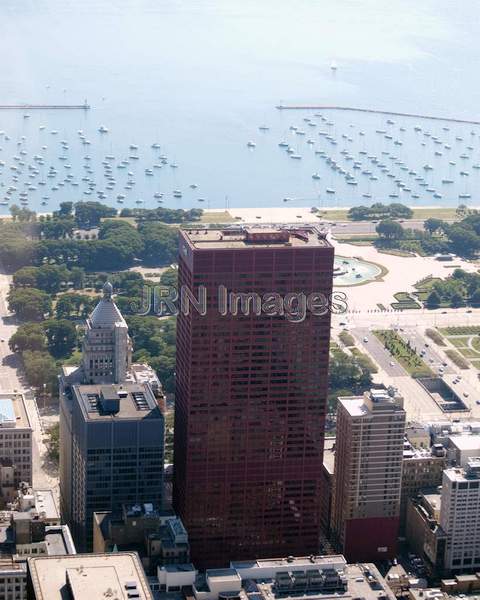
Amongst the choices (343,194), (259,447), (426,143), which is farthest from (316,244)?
(426,143)

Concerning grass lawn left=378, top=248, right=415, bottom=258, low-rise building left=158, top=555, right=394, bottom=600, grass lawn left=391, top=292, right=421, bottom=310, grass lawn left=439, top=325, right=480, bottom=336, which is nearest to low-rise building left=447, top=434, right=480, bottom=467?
low-rise building left=158, top=555, right=394, bottom=600

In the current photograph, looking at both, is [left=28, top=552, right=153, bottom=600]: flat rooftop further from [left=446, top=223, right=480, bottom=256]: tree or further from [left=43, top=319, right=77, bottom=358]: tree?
[left=446, top=223, right=480, bottom=256]: tree

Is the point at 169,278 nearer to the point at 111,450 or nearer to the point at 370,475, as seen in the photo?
the point at 370,475

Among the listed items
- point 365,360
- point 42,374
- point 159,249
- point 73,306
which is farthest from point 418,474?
point 159,249

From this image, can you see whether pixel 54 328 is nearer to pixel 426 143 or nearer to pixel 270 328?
pixel 270 328

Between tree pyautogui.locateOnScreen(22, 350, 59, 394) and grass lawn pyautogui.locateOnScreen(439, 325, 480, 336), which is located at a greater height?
tree pyautogui.locateOnScreen(22, 350, 59, 394)

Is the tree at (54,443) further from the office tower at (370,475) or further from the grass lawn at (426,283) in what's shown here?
the grass lawn at (426,283)
